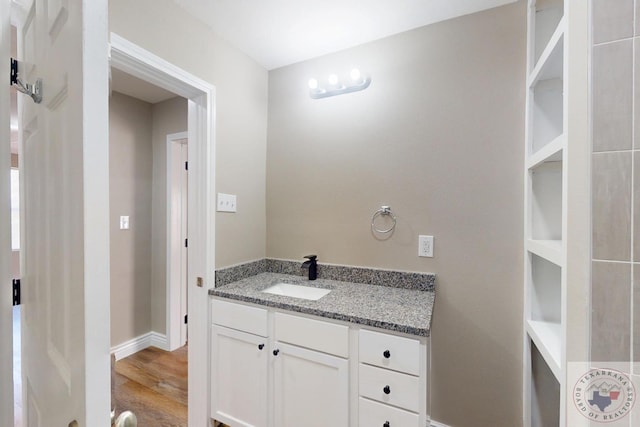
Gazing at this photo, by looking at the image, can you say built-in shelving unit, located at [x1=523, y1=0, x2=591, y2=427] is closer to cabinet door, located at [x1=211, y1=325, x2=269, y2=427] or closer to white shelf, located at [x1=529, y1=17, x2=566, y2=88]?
white shelf, located at [x1=529, y1=17, x2=566, y2=88]

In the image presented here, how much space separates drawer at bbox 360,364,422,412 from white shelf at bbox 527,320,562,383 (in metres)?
0.48

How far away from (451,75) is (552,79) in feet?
1.61

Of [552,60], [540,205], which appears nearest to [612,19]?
[552,60]

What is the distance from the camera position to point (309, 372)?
4.58ft

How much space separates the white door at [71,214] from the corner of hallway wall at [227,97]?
35.3 inches

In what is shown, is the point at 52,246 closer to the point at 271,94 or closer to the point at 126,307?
A: the point at 271,94

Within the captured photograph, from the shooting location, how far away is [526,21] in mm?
1487

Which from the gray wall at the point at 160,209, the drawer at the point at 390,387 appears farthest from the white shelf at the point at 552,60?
the gray wall at the point at 160,209

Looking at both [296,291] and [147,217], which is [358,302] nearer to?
[296,291]

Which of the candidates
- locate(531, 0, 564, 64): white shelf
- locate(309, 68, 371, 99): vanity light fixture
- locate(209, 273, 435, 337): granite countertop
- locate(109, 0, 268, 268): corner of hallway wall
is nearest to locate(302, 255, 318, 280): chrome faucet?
locate(209, 273, 435, 337): granite countertop

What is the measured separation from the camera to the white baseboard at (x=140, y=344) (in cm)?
251

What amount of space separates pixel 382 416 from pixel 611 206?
114cm

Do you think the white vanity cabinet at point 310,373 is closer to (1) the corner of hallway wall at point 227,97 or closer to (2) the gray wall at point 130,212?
(1) the corner of hallway wall at point 227,97

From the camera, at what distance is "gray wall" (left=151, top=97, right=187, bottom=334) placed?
2.72 meters
